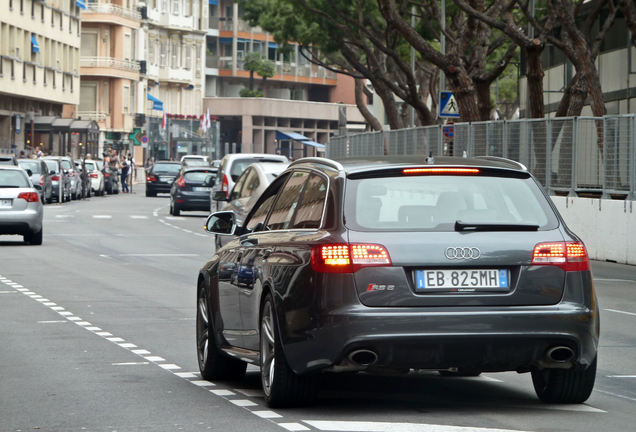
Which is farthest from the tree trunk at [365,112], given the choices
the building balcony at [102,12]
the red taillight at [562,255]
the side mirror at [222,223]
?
the red taillight at [562,255]

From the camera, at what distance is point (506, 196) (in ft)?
30.9

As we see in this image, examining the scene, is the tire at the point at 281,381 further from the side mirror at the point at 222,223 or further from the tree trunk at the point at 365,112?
the tree trunk at the point at 365,112

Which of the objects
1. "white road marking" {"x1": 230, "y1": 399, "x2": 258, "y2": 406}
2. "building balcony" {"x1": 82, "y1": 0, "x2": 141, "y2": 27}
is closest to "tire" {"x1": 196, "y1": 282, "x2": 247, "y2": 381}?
"white road marking" {"x1": 230, "y1": 399, "x2": 258, "y2": 406}

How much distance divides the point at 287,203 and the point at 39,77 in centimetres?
7536

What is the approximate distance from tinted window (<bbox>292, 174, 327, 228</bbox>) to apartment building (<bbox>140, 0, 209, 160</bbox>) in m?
96.3

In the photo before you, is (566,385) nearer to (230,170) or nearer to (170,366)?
(170,366)

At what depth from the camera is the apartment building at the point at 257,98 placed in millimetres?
125375

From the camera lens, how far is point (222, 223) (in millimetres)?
11164

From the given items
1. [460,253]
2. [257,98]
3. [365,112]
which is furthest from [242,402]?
[257,98]

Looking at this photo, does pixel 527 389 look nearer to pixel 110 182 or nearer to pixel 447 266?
pixel 447 266

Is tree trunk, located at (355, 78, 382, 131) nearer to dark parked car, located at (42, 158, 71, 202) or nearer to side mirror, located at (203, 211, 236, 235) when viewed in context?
dark parked car, located at (42, 158, 71, 202)

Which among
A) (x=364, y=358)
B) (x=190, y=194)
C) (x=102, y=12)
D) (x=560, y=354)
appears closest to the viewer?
(x=364, y=358)

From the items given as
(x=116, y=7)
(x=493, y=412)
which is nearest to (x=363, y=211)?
(x=493, y=412)

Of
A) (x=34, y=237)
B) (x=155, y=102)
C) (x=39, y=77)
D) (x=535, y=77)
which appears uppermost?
(x=39, y=77)
